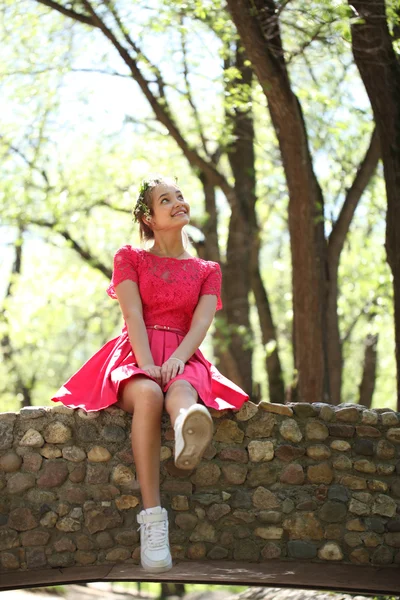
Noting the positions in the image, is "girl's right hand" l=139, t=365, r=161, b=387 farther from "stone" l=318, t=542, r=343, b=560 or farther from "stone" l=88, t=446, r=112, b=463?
"stone" l=318, t=542, r=343, b=560

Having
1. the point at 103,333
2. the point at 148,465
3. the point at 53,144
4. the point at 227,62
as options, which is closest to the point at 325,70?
the point at 227,62

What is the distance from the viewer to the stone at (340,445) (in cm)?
409

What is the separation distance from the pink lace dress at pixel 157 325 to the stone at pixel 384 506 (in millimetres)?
836

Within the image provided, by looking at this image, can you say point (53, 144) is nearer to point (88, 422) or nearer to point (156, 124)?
point (156, 124)

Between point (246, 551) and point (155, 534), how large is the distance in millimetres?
760

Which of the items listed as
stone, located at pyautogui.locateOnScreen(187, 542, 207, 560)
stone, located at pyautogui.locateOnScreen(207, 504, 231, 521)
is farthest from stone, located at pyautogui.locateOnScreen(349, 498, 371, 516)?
stone, located at pyautogui.locateOnScreen(187, 542, 207, 560)

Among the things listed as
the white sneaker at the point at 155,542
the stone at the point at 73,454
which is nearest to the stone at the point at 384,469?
the white sneaker at the point at 155,542

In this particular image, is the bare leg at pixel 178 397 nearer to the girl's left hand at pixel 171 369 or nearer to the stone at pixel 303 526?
the girl's left hand at pixel 171 369

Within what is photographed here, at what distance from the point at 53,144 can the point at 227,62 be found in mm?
3437

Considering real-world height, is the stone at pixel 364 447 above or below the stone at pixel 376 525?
above

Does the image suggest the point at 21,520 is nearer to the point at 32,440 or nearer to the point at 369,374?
the point at 32,440

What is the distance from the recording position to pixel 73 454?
396cm

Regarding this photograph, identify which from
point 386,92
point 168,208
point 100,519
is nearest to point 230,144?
point 386,92

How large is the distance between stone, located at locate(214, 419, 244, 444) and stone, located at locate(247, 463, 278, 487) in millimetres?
158
